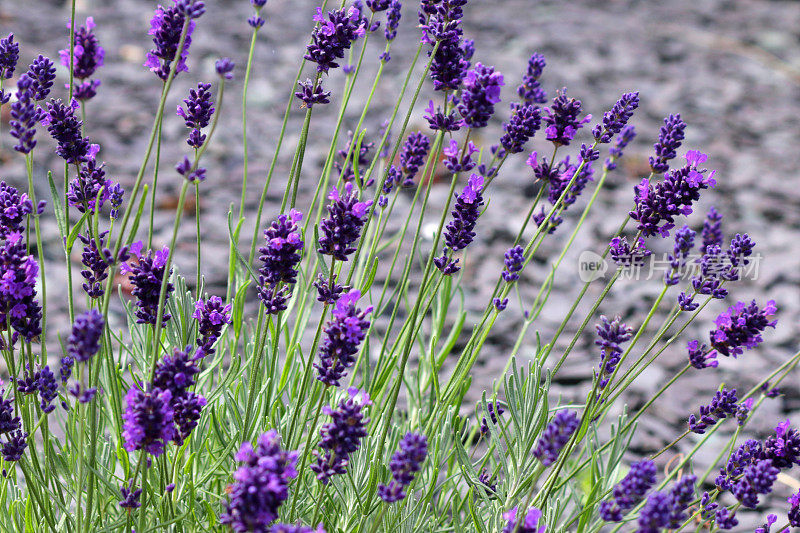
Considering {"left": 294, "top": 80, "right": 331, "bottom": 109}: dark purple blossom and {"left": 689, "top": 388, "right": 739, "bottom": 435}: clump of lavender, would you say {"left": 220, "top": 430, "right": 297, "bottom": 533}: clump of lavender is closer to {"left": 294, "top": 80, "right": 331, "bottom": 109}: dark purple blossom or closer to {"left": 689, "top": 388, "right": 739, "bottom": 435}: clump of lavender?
{"left": 294, "top": 80, "right": 331, "bottom": 109}: dark purple blossom

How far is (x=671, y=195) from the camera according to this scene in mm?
1331

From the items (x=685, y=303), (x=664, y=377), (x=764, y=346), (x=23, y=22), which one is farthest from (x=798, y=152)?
(x=23, y=22)

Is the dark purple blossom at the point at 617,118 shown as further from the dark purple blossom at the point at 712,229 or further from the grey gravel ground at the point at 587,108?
the grey gravel ground at the point at 587,108

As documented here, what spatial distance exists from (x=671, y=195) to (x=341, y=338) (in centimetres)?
63

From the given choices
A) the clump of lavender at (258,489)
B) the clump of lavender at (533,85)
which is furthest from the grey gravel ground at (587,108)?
the clump of lavender at (258,489)

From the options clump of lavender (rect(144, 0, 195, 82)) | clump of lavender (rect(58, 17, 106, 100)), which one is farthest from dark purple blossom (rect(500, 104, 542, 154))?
clump of lavender (rect(58, 17, 106, 100))

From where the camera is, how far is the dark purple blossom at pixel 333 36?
131 centimetres

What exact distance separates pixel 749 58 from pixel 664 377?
3212 mm

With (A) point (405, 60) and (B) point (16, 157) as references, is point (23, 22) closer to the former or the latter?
(B) point (16, 157)

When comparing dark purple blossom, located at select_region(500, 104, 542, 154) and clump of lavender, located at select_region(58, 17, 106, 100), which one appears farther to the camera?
dark purple blossom, located at select_region(500, 104, 542, 154)

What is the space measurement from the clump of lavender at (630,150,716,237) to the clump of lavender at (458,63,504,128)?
1.00 feet

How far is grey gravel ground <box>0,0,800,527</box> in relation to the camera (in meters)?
2.89

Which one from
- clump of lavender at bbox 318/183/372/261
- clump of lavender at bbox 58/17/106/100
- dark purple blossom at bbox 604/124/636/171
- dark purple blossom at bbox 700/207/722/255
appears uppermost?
clump of lavender at bbox 58/17/106/100

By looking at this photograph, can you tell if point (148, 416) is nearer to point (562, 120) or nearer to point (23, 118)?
point (23, 118)
